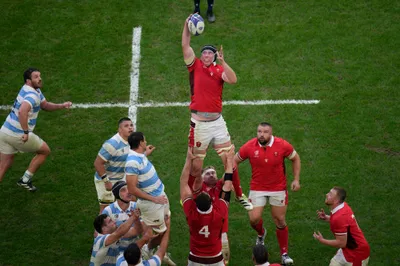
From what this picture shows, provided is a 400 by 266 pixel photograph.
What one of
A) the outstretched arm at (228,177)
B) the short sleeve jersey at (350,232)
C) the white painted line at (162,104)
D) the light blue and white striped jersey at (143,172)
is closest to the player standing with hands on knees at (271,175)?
the outstretched arm at (228,177)

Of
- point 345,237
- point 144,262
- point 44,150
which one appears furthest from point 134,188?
point 44,150

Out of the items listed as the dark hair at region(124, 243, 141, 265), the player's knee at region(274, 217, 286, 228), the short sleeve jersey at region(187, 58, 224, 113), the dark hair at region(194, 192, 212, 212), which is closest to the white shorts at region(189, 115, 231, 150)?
the short sleeve jersey at region(187, 58, 224, 113)

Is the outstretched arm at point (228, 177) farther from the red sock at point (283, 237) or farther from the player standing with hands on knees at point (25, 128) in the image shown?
the player standing with hands on knees at point (25, 128)

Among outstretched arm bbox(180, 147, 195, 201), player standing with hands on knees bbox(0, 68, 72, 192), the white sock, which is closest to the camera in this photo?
outstretched arm bbox(180, 147, 195, 201)

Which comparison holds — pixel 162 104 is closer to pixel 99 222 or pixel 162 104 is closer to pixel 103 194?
pixel 103 194

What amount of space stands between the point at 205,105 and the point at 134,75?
424 centimetres

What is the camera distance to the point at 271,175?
11055 mm

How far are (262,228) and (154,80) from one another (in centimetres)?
512

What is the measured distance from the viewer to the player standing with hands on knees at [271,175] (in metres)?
11.0

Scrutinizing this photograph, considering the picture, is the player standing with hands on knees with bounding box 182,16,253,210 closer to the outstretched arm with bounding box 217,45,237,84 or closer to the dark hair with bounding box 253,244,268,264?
the outstretched arm with bounding box 217,45,237,84

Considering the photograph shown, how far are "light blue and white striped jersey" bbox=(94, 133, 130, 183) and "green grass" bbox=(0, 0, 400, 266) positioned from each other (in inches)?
46.1

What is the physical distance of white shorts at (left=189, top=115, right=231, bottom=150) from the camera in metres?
11.6

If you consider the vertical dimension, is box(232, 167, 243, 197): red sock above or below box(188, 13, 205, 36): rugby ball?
below

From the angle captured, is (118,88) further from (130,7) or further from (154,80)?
(130,7)
